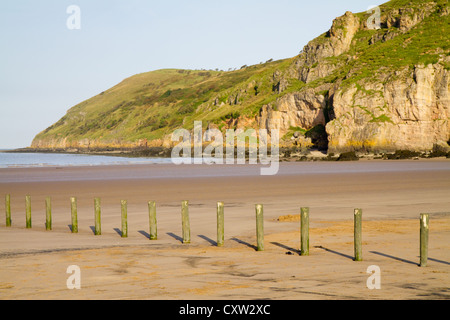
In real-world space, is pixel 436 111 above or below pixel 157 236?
above

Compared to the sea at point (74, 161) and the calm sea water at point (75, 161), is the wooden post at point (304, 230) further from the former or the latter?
the calm sea water at point (75, 161)

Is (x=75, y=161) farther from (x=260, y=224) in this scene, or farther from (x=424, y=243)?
(x=424, y=243)

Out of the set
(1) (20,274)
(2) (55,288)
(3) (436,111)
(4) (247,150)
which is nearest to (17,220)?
(1) (20,274)

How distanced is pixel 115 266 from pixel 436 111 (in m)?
67.4

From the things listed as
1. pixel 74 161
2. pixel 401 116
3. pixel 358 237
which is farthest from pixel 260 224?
pixel 74 161

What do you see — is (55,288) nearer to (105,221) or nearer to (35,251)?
(35,251)

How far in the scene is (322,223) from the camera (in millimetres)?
17188

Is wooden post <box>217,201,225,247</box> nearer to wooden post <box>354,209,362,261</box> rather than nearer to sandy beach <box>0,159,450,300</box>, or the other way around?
sandy beach <box>0,159,450,300</box>

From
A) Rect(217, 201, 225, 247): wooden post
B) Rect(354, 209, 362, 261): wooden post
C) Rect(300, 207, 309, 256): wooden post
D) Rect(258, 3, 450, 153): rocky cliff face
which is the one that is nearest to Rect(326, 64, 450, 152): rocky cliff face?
Rect(258, 3, 450, 153): rocky cliff face

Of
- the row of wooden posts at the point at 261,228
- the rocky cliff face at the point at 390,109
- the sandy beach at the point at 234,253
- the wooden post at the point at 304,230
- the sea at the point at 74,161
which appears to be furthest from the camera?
the rocky cliff face at the point at 390,109

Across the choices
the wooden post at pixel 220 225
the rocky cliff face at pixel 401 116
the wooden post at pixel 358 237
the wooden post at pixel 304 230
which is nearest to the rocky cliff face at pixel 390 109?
the rocky cliff face at pixel 401 116

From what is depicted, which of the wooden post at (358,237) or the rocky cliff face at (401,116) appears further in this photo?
the rocky cliff face at (401,116)

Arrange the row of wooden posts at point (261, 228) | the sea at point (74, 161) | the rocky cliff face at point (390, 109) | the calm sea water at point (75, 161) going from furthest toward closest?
1. the rocky cliff face at point (390, 109)
2. the calm sea water at point (75, 161)
3. the sea at point (74, 161)
4. the row of wooden posts at point (261, 228)

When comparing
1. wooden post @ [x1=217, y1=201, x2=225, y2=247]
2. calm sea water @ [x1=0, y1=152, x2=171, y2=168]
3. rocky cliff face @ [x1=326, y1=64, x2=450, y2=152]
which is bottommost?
calm sea water @ [x1=0, y1=152, x2=171, y2=168]
